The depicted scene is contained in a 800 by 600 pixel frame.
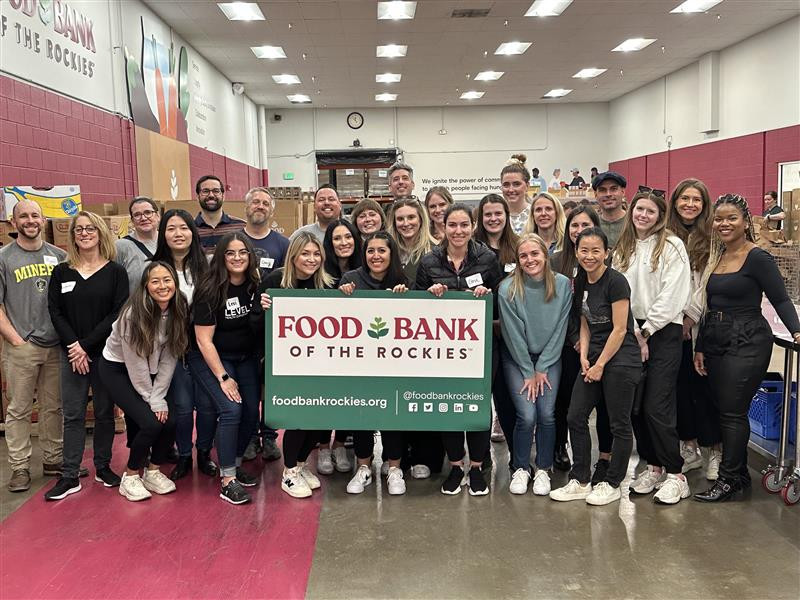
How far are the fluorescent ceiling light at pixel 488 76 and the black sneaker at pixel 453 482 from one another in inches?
515

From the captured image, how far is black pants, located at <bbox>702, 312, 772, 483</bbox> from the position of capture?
10.4ft

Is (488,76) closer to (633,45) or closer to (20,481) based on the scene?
(633,45)

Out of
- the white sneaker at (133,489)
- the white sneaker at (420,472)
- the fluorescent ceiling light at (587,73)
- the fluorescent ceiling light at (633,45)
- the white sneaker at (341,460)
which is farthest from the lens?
the fluorescent ceiling light at (587,73)

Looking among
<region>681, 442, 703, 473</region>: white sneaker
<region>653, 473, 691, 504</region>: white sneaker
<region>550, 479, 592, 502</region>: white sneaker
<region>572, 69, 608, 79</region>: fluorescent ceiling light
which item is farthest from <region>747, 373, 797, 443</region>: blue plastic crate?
<region>572, 69, 608, 79</region>: fluorescent ceiling light

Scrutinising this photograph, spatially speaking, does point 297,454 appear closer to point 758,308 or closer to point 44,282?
point 44,282

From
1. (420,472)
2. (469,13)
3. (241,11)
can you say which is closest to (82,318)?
(420,472)

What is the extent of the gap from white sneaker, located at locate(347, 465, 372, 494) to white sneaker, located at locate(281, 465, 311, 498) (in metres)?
0.23

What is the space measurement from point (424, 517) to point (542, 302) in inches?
49.6

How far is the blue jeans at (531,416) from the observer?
341 cm

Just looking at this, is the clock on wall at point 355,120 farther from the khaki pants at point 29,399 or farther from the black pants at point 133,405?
the black pants at point 133,405

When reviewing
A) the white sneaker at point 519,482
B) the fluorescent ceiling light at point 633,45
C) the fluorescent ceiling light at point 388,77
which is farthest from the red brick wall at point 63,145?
the fluorescent ceiling light at point 633,45

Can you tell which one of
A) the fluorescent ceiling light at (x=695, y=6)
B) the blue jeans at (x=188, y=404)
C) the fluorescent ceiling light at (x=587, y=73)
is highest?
the fluorescent ceiling light at (x=587, y=73)

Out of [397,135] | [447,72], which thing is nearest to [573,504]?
[447,72]

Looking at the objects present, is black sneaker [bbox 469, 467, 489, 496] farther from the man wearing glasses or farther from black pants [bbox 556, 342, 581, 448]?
the man wearing glasses
